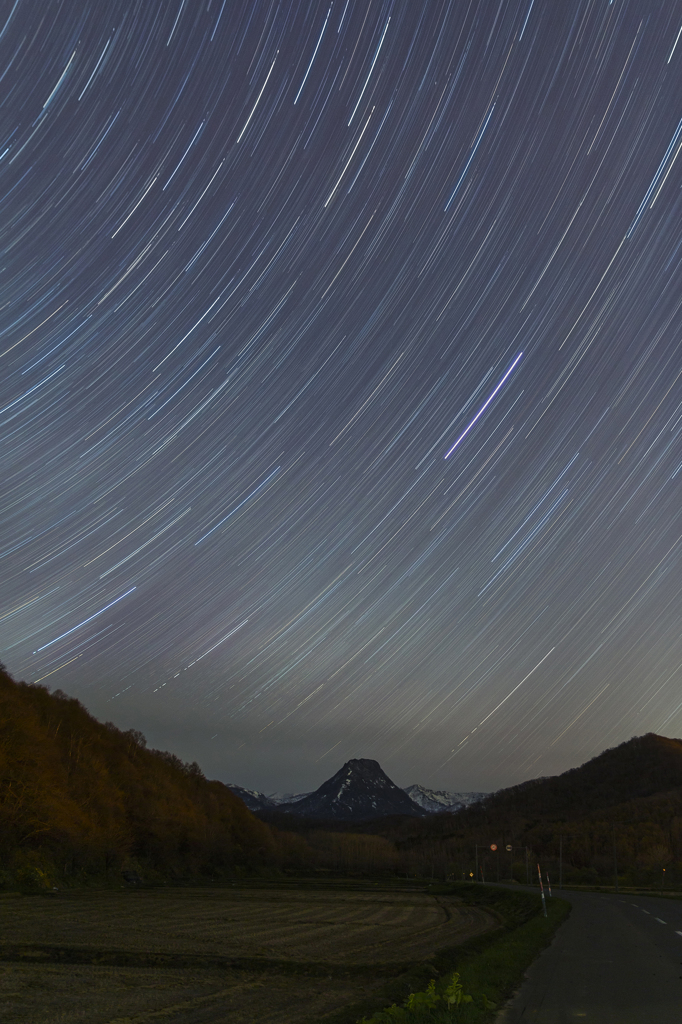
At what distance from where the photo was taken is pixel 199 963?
18.0m

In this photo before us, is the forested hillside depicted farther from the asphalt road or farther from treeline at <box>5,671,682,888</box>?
the asphalt road

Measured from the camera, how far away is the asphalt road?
31.9ft

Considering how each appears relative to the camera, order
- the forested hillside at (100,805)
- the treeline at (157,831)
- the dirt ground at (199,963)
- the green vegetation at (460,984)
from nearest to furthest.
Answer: the green vegetation at (460,984) → the dirt ground at (199,963) → the forested hillside at (100,805) → the treeline at (157,831)

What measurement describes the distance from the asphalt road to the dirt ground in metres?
3.10

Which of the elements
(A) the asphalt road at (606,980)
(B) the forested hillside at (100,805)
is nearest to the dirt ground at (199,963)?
(A) the asphalt road at (606,980)

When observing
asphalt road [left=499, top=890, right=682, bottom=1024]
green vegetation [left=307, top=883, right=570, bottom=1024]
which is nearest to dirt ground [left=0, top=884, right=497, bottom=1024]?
green vegetation [left=307, top=883, right=570, bottom=1024]

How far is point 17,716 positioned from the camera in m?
77.0

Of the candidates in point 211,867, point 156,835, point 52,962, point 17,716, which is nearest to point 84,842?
point 17,716

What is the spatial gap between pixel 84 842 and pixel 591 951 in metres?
68.0

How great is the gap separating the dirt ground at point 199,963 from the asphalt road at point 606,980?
3100 millimetres

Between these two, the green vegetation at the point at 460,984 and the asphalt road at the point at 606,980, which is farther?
the asphalt road at the point at 606,980

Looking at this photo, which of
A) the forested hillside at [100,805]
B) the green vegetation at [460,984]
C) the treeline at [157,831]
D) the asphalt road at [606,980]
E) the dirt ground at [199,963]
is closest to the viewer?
the green vegetation at [460,984]

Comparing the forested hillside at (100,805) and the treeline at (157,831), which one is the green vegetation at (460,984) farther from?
the forested hillside at (100,805)

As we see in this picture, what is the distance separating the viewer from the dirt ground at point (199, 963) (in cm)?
1233
